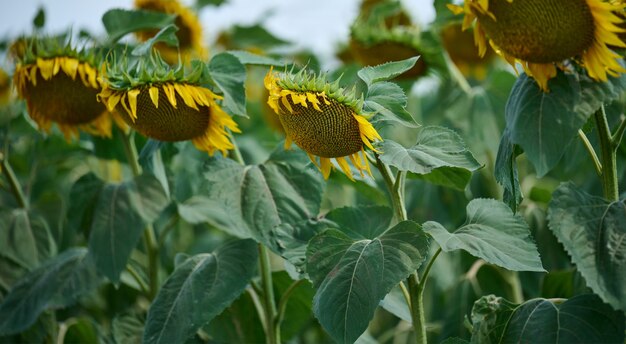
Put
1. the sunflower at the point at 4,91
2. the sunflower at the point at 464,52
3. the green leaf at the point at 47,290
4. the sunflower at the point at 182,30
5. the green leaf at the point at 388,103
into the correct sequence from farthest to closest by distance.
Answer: the sunflower at the point at 4,91 → the sunflower at the point at 464,52 → the sunflower at the point at 182,30 → the green leaf at the point at 47,290 → the green leaf at the point at 388,103

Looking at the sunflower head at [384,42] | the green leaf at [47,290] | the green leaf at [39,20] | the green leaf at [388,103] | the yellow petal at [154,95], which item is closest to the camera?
the green leaf at [388,103]

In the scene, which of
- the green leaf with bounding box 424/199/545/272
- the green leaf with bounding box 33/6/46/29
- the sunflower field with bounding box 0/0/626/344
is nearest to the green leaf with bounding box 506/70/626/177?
the sunflower field with bounding box 0/0/626/344

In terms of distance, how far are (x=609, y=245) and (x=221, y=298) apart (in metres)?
0.55

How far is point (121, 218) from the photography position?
1.39 m

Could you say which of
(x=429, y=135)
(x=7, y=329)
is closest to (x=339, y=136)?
(x=429, y=135)

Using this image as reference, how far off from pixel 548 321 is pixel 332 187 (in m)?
1.07

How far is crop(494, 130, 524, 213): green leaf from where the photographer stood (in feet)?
3.30

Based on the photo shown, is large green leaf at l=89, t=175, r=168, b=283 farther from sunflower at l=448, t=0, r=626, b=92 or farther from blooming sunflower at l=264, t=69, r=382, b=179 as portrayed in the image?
sunflower at l=448, t=0, r=626, b=92

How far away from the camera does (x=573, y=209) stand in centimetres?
95

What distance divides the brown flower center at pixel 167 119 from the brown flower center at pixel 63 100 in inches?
7.2

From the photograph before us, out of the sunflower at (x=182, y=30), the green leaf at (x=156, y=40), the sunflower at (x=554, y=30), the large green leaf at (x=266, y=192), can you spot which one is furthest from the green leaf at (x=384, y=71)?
the sunflower at (x=182, y=30)

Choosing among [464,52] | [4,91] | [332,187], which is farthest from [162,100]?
[4,91]

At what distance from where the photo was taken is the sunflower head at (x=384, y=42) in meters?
1.78

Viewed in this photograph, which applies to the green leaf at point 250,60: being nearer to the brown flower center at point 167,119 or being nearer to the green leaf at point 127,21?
the brown flower center at point 167,119
